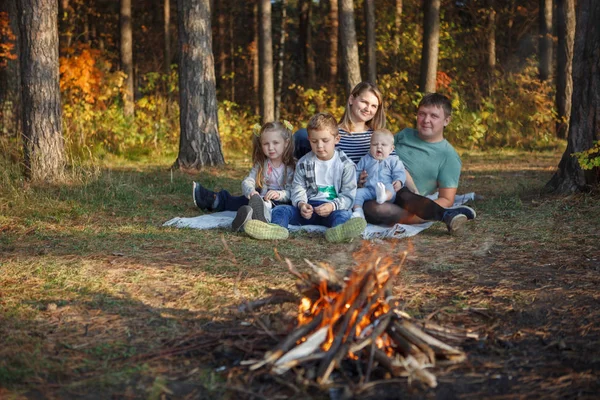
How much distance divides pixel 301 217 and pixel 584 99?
3165 mm

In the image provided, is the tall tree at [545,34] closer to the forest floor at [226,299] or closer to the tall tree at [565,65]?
the tall tree at [565,65]

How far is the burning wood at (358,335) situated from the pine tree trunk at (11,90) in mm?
9989

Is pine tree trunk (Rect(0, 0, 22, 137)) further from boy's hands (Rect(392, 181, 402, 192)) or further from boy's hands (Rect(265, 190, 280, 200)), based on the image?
boy's hands (Rect(392, 181, 402, 192))

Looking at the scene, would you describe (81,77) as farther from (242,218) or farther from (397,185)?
(397,185)

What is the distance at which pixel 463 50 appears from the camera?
19.6 m

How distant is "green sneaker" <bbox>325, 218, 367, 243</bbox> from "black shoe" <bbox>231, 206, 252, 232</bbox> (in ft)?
2.30

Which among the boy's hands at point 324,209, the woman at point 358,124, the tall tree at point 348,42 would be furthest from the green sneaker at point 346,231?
the tall tree at point 348,42

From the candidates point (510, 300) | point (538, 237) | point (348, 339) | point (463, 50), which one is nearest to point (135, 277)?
point (348, 339)

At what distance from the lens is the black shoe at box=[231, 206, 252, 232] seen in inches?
222

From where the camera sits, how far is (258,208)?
18.8 ft

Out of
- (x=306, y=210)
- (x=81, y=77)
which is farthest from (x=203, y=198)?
(x=81, y=77)

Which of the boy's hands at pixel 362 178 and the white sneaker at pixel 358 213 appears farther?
the boy's hands at pixel 362 178

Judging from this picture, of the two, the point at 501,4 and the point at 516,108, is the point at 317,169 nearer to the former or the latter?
Answer: the point at 516,108

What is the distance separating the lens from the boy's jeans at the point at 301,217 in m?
5.69
